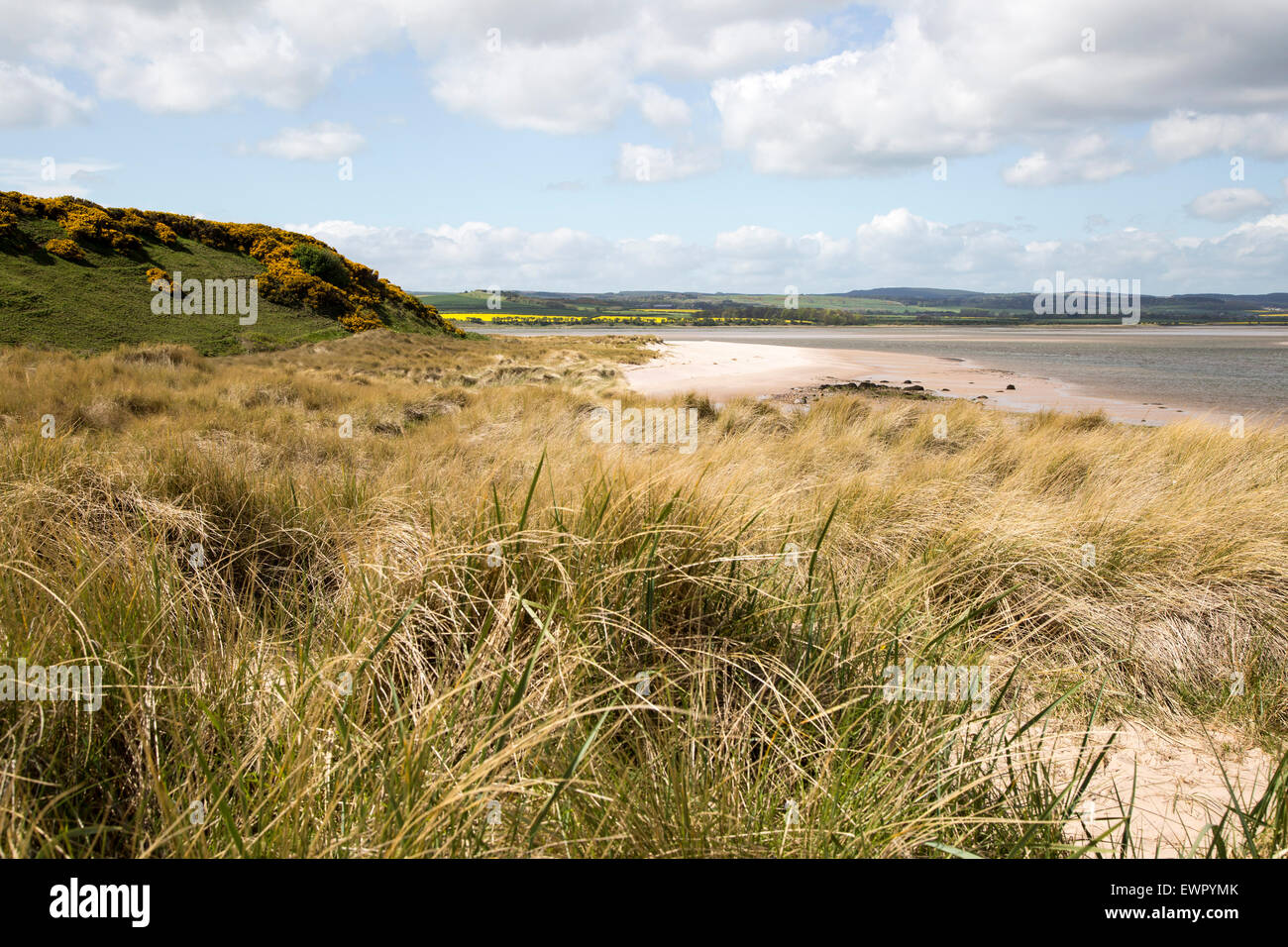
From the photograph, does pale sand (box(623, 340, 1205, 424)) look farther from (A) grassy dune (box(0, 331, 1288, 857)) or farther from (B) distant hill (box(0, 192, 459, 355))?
(B) distant hill (box(0, 192, 459, 355))

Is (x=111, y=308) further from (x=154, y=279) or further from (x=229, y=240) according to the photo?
(x=229, y=240)

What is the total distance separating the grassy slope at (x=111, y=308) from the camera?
20.7 meters

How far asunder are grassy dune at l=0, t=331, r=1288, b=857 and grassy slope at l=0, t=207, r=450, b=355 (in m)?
20.9

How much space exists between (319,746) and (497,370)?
19489 mm

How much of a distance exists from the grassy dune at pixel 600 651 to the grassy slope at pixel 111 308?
20857 millimetres

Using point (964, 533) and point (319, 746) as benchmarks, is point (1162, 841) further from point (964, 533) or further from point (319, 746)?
point (319, 746)

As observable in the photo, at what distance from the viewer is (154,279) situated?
25.2 meters

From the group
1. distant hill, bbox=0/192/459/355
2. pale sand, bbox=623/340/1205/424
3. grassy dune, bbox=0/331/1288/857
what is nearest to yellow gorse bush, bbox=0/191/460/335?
distant hill, bbox=0/192/459/355

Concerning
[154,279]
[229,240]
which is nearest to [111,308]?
[154,279]

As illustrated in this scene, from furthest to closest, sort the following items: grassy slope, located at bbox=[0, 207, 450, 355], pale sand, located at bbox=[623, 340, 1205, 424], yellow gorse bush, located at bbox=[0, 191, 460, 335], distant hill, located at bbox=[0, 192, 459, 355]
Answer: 1. yellow gorse bush, located at bbox=[0, 191, 460, 335]
2. distant hill, located at bbox=[0, 192, 459, 355]
3. grassy slope, located at bbox=[0, 207, 450, 355]
4. pale sand, located at bbox=[623, 340, 1205, 424]

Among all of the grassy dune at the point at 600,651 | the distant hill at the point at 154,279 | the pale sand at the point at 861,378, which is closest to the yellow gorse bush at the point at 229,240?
the distant hill at the point at 154,279

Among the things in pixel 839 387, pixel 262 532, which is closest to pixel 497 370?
pixel 839 387

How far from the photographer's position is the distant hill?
21.6m

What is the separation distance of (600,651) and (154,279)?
30155 millimetres
